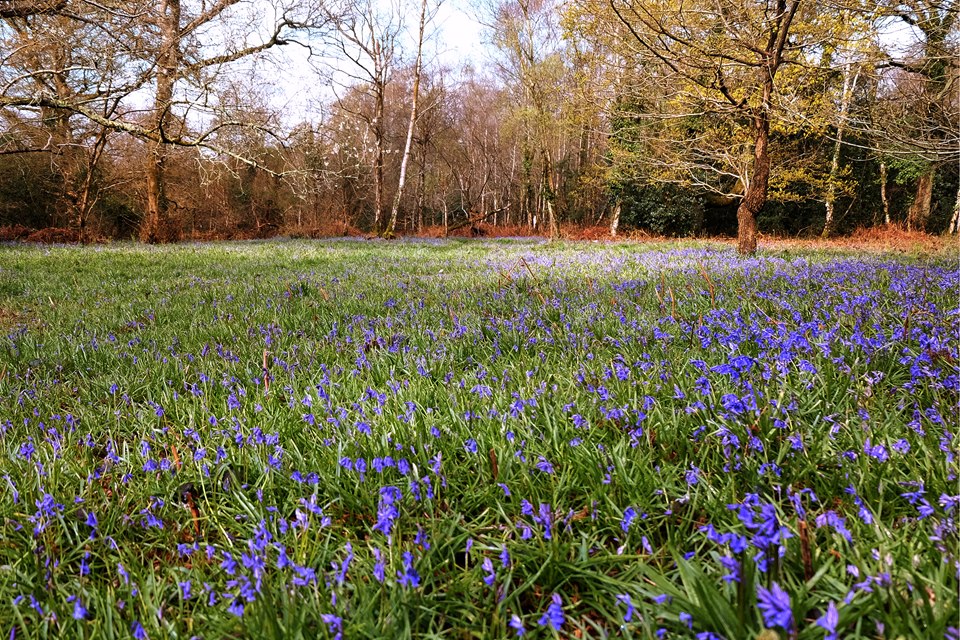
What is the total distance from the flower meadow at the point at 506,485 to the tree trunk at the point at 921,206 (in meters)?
29.1

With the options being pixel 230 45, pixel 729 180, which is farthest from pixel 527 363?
pixel 729 180

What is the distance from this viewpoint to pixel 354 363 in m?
3.45

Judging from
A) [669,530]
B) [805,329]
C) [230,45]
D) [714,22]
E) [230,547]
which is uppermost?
[230,45]

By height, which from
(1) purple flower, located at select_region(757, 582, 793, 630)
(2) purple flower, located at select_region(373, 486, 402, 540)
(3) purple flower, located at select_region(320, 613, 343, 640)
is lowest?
(3) purple flower, located at select_region(320, 613, 343, 640)

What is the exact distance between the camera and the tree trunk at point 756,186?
9477mm

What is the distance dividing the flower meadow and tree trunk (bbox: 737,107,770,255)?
689 cm

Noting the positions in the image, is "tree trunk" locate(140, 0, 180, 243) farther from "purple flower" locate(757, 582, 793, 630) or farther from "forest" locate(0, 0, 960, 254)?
"purple flower" locate(757, 582, 793, 630)

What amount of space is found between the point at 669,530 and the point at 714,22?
925cm

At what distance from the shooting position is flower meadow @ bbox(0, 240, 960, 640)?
1154 millimetres

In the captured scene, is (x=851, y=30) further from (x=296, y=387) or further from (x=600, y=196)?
(x=600, y=196)

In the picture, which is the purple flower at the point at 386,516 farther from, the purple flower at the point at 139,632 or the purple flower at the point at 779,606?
the purple flower at the point at 779,606

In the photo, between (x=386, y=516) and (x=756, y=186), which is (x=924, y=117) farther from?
(x=386, y=516)

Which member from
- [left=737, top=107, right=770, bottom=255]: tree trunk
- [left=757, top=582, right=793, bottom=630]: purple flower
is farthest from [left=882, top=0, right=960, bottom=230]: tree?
[left=757, top=582, right=793, bottom=630]: purple flower

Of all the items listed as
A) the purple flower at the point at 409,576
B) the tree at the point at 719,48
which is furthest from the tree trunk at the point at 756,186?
the purple flower at the point at 409,576
